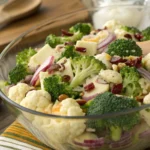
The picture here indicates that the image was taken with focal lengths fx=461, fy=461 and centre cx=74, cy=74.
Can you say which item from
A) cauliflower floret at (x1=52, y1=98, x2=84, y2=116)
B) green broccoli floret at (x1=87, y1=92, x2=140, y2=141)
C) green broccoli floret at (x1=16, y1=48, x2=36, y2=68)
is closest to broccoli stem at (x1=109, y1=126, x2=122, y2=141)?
green broccoli floret at (x1=87, y1=92, x2=140, y2=141)

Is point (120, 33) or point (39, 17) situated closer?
point (120, 33)

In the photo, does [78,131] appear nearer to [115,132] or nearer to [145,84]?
[115,132]

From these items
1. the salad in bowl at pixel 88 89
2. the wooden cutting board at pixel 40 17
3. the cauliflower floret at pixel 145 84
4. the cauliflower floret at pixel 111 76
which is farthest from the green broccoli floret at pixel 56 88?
the wooden cutting board at pixel 40 17

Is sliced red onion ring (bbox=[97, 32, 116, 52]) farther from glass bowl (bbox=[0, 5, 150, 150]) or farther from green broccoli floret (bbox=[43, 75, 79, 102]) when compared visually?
glass bowl (bbox=[0, 5, 150, 150])

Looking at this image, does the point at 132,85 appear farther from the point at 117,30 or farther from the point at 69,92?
the point at 117,30

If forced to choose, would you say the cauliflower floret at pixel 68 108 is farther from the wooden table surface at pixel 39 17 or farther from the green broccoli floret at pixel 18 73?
the wooden table surface at pixel 39 17

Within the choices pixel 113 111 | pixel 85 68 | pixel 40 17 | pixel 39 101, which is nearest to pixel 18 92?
pixel 39 101
